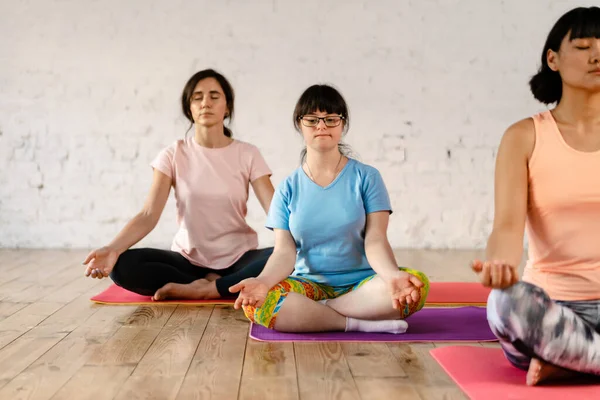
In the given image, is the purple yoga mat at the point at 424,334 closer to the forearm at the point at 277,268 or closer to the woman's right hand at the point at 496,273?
the forearm at the point at 277,268

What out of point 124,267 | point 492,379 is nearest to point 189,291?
point 124,267

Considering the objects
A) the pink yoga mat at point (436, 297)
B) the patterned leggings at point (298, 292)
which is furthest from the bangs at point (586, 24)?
the pink yoga mat at point (436, 297)

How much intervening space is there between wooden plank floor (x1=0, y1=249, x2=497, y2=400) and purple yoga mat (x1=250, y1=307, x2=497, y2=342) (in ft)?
0.16

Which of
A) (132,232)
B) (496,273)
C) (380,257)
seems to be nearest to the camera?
(496,273)

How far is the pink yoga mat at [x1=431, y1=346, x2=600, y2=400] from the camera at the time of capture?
1582 mm

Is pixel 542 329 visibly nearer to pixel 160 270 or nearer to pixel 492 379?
pixel 492 379

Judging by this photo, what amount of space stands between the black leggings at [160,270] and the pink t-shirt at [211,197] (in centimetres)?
7

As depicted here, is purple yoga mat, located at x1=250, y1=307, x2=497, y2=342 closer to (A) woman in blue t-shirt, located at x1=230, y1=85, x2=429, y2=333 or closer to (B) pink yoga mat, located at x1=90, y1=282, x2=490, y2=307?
(A) woman in blue t-shirt, located at x1=230, y1=85, x2=429, y2=333

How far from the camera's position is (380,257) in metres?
2.24

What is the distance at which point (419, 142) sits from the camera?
521cm

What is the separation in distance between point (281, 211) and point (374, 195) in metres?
0.31

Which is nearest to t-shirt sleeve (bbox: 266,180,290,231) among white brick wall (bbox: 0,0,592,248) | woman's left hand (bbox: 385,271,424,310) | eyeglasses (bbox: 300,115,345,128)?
eyeglasses (bbox: 300,115,345,128)

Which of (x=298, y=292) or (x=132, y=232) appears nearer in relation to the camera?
(x=298, y=292)

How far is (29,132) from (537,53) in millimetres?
3618
